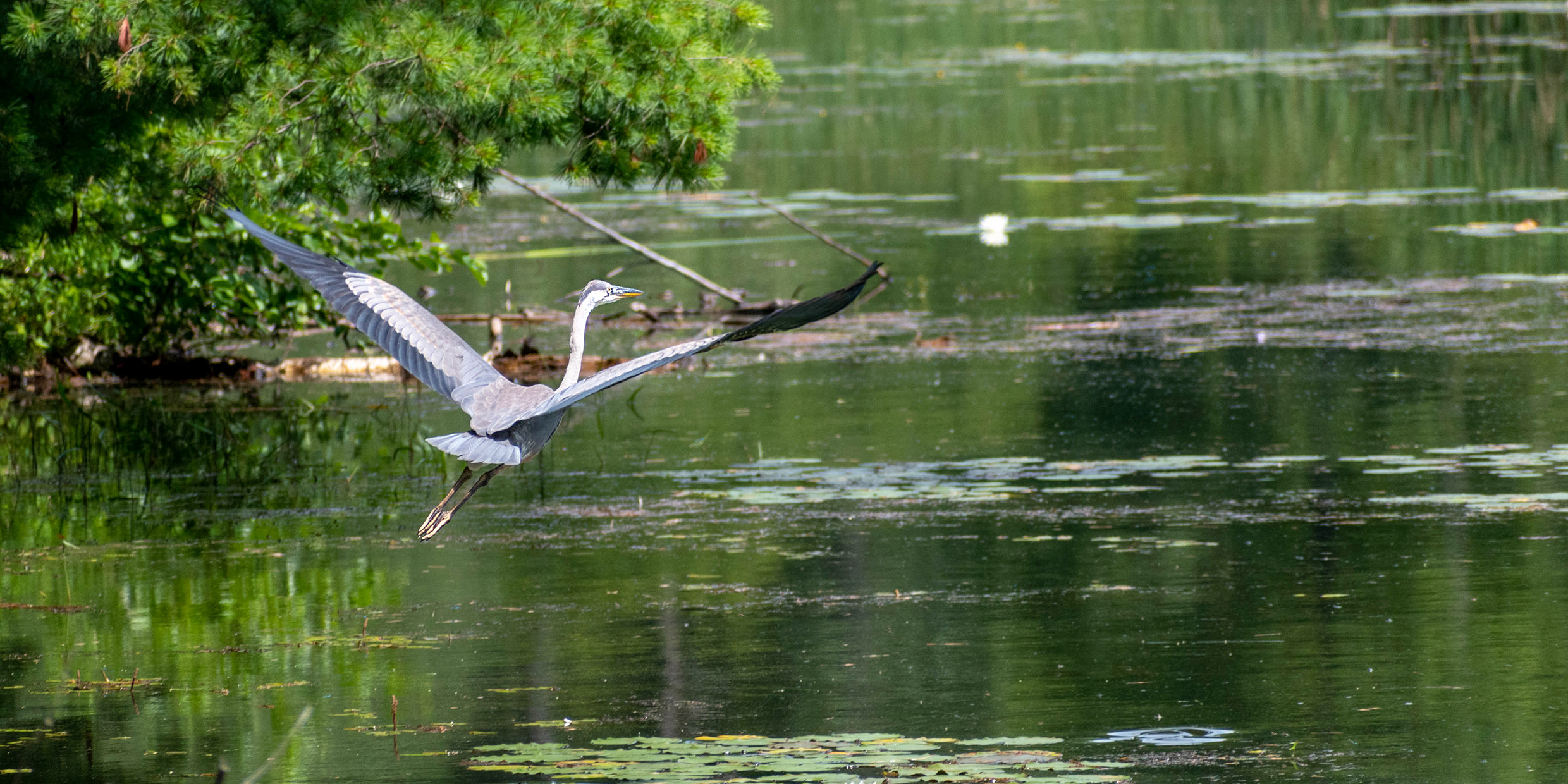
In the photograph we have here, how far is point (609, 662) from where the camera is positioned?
9219 millimetres

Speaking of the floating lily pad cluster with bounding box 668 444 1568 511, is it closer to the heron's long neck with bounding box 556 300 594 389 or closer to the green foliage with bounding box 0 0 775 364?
the green foliage with bounding box 0 0 775 364

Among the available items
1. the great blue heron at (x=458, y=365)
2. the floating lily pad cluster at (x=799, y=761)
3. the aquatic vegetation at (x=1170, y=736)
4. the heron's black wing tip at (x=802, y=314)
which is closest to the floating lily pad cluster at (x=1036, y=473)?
the great blue heron at (x=458, y=365)

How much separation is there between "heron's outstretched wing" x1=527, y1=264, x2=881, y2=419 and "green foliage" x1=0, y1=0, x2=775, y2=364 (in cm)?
464

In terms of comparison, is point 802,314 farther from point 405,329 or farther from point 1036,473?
point 1036,473

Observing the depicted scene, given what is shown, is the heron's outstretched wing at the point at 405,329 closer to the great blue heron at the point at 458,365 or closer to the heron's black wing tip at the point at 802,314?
the great blue heron at the point at 458,365

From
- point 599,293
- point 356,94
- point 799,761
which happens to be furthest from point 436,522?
point 356,94

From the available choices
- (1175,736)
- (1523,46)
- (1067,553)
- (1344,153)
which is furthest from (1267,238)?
(1523,46)

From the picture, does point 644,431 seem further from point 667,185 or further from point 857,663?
point 857,663

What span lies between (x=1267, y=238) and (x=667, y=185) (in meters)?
9.74

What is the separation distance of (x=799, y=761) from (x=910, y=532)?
3.83 meters

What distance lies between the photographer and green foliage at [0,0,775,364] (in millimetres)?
11344

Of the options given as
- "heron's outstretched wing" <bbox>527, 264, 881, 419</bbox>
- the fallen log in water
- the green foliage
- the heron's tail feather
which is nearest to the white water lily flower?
the fallen log in water

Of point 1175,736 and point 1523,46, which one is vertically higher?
point 1523,46

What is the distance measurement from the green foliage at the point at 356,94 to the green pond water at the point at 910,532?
1814 millimetres
